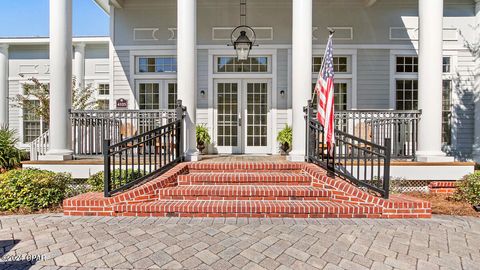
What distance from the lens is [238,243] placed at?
3.13 meters

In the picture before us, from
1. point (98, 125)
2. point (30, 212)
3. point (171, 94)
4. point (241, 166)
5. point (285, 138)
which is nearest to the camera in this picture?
point (30, 212)

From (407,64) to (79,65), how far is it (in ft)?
39.5

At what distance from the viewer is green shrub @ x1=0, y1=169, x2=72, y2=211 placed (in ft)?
14.2

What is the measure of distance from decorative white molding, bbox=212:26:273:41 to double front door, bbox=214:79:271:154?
126 centimetres

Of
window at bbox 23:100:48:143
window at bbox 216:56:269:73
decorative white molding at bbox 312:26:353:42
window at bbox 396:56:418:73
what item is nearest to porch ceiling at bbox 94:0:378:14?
decorative white molding at bbox 312:26:353:42

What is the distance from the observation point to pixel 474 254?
2.93 meters

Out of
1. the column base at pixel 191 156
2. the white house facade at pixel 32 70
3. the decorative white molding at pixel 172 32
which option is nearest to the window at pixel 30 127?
the white house facade at pixel 32 70

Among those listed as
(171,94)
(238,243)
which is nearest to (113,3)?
(171,94)

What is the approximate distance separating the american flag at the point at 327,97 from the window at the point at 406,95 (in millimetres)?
4488

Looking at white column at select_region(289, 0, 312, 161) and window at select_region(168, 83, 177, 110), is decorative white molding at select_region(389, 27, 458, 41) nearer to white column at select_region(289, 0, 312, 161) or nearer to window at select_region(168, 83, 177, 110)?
white column at select_region(289, 0, 312, 161)

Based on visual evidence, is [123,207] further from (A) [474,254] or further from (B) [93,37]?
(B) [93,37]

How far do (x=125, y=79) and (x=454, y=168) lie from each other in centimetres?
839

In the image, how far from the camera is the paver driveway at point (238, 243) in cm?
272

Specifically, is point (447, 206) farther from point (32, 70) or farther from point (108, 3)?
point (32, 70)
